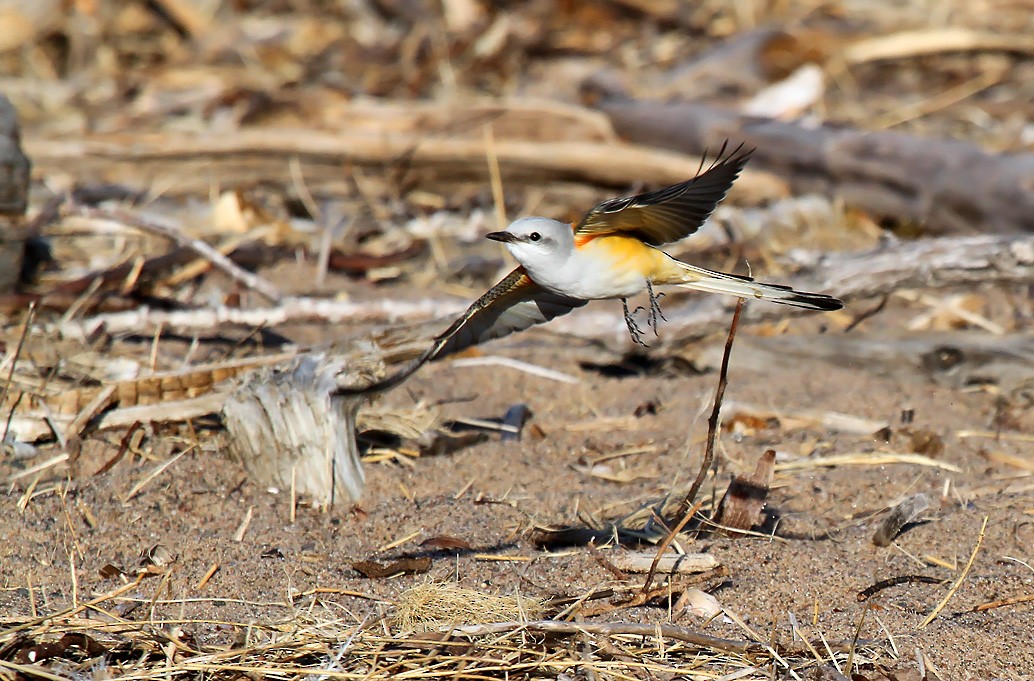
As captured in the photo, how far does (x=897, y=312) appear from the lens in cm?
541

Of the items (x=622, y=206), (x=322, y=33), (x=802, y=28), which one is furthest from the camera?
(x=322, y=33)

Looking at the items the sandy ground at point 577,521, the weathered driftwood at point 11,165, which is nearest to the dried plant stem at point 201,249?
the weathered driftwood at point 11,165

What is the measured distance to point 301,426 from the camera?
3.60m

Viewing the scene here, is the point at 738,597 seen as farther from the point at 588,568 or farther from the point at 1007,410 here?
the point at 1007,410

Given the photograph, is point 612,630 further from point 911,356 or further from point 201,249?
point 201,249

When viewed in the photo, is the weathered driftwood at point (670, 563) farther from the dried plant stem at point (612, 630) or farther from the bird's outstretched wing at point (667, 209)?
the bird's outstretched wing at point (667, 209)

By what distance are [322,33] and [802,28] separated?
414cm

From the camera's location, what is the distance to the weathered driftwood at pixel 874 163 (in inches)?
231

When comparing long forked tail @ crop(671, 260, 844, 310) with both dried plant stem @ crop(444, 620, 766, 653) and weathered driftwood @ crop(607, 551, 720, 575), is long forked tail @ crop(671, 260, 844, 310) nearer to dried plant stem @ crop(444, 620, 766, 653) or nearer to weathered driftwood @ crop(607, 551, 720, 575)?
weathered driftwood @ crop(607, 551, 720, 575)

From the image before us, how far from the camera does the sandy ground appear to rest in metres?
2.94

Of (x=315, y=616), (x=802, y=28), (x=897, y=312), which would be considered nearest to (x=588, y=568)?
(x=315, y=616)

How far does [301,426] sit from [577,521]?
93 centimetres

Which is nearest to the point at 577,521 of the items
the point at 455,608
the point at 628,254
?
the point at 455,608

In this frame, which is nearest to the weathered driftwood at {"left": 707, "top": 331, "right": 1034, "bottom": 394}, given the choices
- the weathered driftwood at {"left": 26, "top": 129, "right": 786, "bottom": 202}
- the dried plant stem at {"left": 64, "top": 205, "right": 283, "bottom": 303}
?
the dried plant stem at {"left": 64, "top": 205, "right": 283, "bottom": 303}
